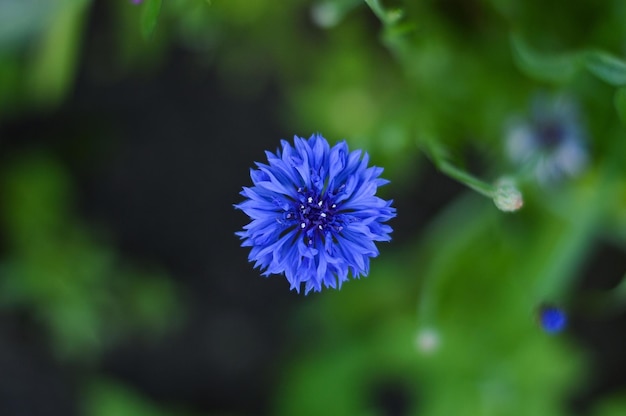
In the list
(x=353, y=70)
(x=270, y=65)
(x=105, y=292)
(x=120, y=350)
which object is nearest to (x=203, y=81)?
(x=270, y=65)

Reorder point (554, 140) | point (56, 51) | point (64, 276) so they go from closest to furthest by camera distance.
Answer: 1. point (554, 140)
2. point (56, 51)
3. point (64, 276)

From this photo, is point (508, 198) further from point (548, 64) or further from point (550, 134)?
point (550, 134)

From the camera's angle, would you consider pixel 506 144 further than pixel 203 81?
No

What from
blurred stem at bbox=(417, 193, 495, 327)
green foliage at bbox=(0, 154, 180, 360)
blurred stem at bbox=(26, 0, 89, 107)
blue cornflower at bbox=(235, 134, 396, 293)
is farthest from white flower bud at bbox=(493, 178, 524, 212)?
green foliage at bbox=(0, 154, 180, 360)

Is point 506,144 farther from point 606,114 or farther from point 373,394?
point 373,394

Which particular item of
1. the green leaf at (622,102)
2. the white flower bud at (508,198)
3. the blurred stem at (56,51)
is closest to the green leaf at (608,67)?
the green leaf at (622,102)

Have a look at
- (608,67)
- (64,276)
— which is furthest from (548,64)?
(64,276)

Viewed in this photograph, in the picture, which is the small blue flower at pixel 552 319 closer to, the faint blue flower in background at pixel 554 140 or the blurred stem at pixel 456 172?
the blurred stem at pixel 456 172
